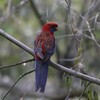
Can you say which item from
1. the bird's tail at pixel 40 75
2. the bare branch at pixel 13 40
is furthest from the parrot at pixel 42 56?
the bare branch at pixel 13 40

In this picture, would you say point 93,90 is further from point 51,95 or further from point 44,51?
point 51,95

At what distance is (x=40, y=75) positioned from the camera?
14.3 feet

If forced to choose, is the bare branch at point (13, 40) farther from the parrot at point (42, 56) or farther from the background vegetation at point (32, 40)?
the background vegetation at point (32, 40)

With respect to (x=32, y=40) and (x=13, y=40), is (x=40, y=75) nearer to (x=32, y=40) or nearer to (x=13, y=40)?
(x=13, y=40)

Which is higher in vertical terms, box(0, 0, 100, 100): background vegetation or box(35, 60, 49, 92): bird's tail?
box(35, 60, 49, 92): bird's tail

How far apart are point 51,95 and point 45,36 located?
282cm

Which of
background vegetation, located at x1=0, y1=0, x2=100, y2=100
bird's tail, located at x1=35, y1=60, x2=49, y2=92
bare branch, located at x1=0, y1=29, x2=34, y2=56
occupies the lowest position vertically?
background vegetation, located at x1=0, y1=0, x2=100, y2=100

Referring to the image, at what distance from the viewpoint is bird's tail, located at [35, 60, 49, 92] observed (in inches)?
167

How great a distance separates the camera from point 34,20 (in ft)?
29.5

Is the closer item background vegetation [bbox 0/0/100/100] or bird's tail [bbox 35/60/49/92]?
bird's tail [bbox 35/60/49/92]

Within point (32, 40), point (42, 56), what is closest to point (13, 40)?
point (42, 56)

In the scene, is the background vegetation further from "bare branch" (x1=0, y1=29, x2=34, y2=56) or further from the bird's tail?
"bare branch" (x1=0, y1=29, x2=34, y2=56)

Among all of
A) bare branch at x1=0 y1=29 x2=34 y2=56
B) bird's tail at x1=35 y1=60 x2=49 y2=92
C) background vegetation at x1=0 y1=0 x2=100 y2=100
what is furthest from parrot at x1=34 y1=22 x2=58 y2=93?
background vegetation at x1=0 y1=0 x2=100 y2=100

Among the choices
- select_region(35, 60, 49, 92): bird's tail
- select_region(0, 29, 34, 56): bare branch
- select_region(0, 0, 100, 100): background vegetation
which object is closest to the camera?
select_region(0, 29, 34, 56): bare branch
